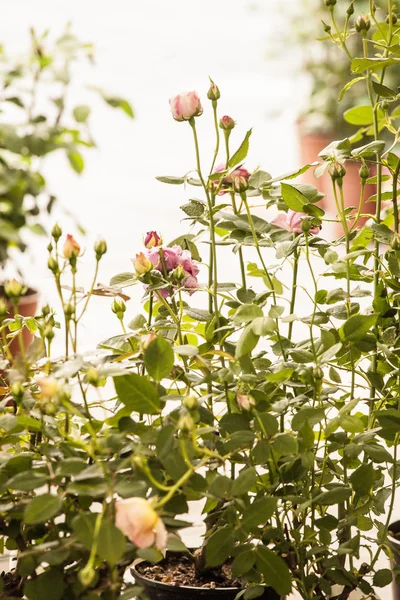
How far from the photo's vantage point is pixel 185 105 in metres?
0.71

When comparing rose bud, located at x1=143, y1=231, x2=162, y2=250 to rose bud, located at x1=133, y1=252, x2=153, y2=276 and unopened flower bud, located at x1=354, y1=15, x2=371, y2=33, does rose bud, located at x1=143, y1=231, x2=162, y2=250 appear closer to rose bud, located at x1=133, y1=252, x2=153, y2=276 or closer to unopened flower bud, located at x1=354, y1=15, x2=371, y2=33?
rose bud, located at x1=133, y1=252, x2=153, y2=276

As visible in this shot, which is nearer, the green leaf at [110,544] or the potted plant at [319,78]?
the green leaf at [110,544]

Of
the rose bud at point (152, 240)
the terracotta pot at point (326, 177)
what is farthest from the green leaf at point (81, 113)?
the terracotta pot at point (326, 177)

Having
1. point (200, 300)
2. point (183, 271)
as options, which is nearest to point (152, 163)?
point (200, 300)

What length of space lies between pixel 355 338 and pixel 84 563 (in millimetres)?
254

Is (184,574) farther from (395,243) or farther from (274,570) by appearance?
(395,243)

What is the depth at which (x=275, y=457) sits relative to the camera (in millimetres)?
661

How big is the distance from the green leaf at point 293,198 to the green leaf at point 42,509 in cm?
32

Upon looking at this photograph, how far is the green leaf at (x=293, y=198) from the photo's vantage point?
2.30 ft

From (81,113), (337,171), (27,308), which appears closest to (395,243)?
(337,171)

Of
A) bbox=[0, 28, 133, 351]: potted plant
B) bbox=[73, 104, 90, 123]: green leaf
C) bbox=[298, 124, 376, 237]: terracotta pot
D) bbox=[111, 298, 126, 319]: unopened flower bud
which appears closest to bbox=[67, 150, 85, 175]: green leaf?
bbox=[0, 28, 133, 351]: potted plant

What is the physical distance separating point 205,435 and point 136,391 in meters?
0.10

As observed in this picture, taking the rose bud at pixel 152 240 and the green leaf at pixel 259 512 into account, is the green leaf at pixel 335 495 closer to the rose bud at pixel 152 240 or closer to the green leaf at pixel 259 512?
the green leaf at pixel 259 512

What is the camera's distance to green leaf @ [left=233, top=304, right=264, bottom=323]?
0.65 m
